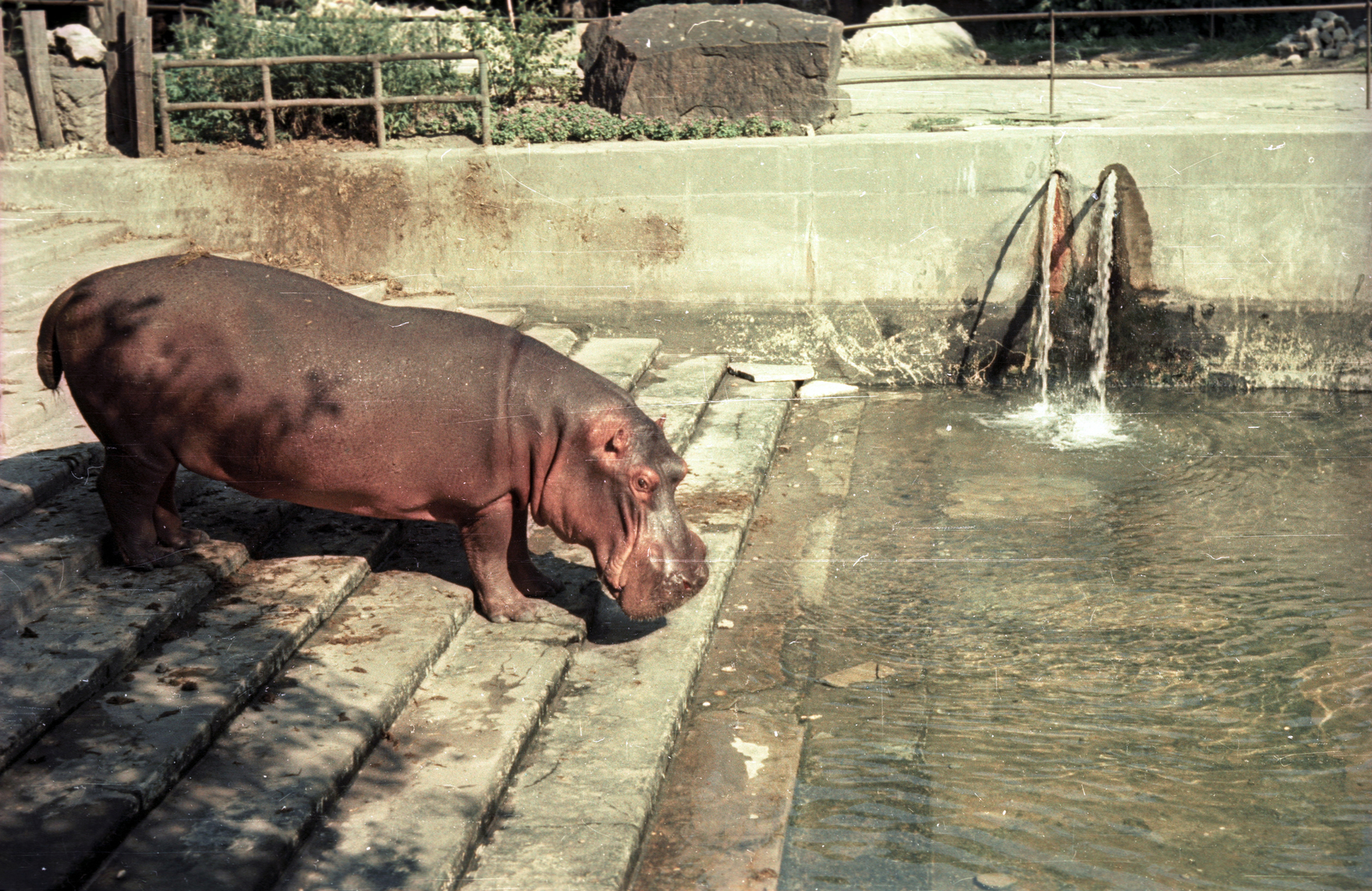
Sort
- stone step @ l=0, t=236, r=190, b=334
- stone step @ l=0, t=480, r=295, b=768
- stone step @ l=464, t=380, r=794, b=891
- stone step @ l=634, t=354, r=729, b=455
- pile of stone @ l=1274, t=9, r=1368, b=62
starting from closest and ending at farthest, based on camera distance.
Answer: stone step @ l=464, t=380, r=794, b=891, stone step @ l=0, t=480, r=295, b=768, stone step @ l=0, t=236, r=190, b=334, stone step @ l=634, t=354, r=729, b=455, pile of stone @ l=1274, t=9, r=1368, b=62

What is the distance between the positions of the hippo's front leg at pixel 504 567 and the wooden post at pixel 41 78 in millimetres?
7141

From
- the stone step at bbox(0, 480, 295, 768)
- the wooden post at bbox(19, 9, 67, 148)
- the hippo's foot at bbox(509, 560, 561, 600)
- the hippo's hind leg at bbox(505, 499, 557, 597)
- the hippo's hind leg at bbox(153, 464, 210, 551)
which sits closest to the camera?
the stone step at bbox(0, 480, 295, 768)

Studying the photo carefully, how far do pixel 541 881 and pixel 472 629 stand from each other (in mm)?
1704

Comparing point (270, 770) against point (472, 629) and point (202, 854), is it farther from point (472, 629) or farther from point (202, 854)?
point (472, 629)

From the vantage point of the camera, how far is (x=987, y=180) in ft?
31.2

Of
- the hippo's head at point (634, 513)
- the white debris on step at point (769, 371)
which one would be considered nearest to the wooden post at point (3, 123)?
the white debris on step at point (769, 371)

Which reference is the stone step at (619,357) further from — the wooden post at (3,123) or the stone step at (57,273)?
the wooden post at (3,123)

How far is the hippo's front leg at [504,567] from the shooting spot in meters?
5.32

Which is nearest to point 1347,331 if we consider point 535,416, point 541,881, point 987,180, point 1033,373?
point 1033,373

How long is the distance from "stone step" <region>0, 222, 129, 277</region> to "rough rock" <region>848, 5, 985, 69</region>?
32.1 ft

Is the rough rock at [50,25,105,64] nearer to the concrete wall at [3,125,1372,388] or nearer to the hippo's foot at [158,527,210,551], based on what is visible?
the concrete wall at [3,125,1372,388]

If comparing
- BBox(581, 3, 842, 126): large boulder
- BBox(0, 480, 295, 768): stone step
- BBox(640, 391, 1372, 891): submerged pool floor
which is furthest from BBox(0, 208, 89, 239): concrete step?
BBox(640, 391, 1372, 891): submerged pool floor

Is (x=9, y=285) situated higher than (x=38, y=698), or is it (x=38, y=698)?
(x=9, y=285)

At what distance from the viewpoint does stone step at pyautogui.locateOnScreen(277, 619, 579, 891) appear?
386 cm
